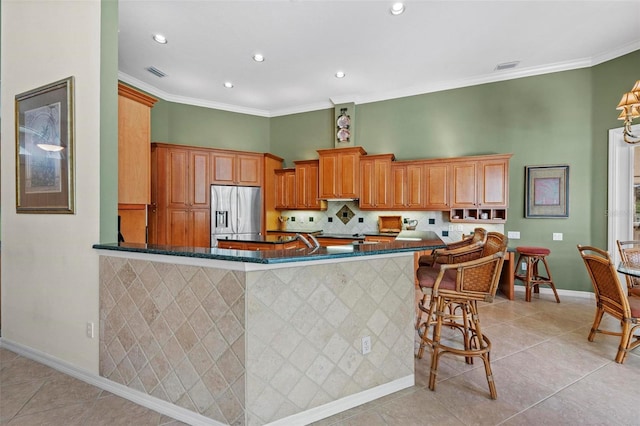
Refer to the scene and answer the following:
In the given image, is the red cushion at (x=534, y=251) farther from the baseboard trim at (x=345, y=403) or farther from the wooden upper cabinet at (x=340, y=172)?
the baseboard trim at (x=345, y=403)

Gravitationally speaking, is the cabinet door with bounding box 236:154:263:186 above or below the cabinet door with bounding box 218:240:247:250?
above

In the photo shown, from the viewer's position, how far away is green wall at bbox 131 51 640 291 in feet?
14.4

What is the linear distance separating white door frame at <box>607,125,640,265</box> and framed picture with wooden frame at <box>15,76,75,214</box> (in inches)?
251

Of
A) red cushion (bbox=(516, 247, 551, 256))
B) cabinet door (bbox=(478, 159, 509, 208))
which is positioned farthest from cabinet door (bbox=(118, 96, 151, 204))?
red cushion (bbox=(516, 247, 551, 256))

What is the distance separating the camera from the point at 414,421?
5.82 ft

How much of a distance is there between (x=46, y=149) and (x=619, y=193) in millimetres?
6732

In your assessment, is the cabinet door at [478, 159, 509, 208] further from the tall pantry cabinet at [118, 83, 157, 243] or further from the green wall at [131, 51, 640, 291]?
the tall pantry cabinet at [118, 83, 157, 243]

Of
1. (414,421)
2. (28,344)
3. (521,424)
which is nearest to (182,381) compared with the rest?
(414,421)

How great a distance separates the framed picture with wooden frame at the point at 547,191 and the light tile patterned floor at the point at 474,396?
2.31 metres

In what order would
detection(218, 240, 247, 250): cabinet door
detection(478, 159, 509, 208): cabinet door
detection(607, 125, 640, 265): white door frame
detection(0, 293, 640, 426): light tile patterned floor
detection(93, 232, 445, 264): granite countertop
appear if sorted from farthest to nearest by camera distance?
detection(478, 159, 509, 208): cabinet door → detection(218, 240, 247, 250): cabinet door → detection(607, 125, 640, 265): white door frame → detection(0, 293, 640, 426): light tile patterned floor → detection(93, 232, 445, 264): granite countertop

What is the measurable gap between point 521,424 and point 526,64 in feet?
16.4

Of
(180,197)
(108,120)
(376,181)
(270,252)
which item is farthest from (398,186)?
(108,120)

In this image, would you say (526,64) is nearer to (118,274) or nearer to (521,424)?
(521,424)

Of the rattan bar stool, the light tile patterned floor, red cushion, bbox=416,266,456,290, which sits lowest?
the light tile patterned floor
